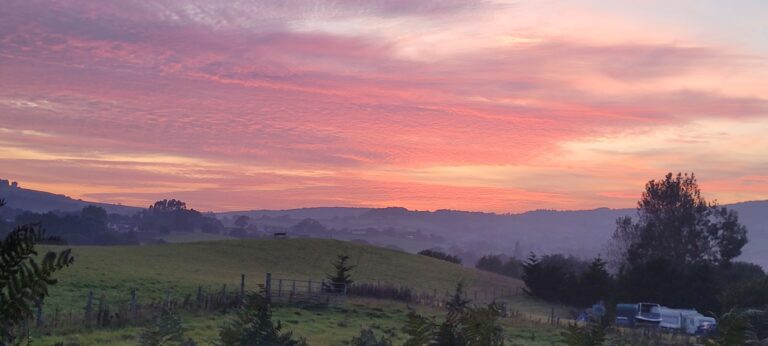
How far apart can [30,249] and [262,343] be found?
1.28 metres

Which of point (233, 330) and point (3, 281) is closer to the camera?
point (3, 281)

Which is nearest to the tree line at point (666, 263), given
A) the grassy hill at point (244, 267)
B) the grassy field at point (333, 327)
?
the grassy hill at point (244, 267)

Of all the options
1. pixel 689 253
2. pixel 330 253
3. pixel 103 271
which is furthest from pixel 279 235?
pixel 689 253

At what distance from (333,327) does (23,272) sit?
128 feet

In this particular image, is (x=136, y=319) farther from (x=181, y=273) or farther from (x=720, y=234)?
(x=720, y=234)

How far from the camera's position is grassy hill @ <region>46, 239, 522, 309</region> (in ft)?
240

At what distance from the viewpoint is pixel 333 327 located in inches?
1572

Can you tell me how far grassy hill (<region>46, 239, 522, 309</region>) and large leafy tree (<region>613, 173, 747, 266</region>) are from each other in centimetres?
1565

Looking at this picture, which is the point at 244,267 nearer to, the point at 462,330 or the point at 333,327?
the point at 333,327

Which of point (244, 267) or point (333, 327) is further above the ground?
point (244, 267)

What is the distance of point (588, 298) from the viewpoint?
86.6 m

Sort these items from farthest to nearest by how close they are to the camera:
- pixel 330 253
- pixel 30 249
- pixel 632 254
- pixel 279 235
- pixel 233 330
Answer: pixel 279 235
pixel 330 253
pixel 632 254
pixel 233 330
pixel 30 249

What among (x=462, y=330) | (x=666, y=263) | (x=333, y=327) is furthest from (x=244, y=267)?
(x=462, y=330)

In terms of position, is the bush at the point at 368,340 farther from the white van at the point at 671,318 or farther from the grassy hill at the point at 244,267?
the white van at the point at 671,318
